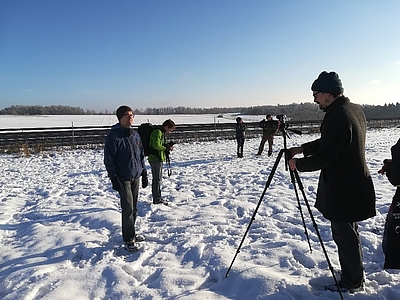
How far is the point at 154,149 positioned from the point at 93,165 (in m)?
6.75

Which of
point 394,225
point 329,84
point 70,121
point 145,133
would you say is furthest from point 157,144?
point 70,121

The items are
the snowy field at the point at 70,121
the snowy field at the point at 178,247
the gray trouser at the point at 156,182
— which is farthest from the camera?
the snowy field at the point at 70,121

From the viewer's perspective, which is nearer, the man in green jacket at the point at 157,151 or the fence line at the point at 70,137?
the man in green jacket at the point at 157,151

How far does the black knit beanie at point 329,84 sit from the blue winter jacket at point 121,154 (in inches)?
107

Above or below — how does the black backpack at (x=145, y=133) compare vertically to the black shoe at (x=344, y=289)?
above

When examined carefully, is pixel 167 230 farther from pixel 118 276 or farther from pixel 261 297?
pixel 261 297

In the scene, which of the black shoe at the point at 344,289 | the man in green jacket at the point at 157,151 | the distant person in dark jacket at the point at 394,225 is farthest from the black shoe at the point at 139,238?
the distant person in dark jacket at the point at 394,225

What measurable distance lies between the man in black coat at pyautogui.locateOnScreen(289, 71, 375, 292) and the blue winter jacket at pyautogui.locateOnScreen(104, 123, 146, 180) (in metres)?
2.38

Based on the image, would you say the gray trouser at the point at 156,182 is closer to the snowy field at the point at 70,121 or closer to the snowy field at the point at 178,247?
the snowy field at the point at 178,247

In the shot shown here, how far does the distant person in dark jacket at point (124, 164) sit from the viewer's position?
4.00 m

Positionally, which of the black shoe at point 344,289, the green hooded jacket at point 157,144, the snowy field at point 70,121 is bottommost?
the black shoe at point 344,289

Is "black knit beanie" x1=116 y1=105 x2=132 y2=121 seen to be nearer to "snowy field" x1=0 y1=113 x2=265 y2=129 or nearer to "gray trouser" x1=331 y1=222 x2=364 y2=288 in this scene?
"gray trouser" x1=331 y1=222 x2=364 y2=288

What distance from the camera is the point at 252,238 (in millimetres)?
4480

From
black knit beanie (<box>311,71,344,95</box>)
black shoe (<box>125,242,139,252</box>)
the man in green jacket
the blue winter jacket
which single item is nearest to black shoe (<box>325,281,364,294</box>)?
black knit beanie (<box>311,71,344,95</box>)
